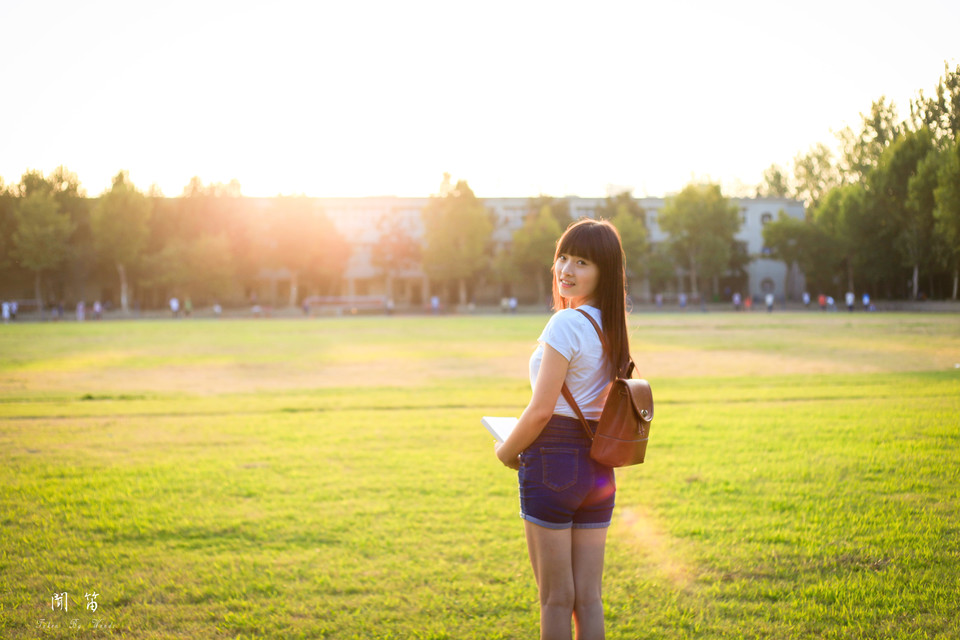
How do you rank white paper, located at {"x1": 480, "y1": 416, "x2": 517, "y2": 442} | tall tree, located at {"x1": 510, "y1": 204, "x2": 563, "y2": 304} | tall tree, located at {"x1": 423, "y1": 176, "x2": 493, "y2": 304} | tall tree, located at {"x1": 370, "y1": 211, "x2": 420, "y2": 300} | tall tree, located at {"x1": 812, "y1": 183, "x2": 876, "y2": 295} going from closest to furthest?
white paper, located at {"x1": 480, "y1": 416, "x2": 517, "y2": 442} → tall tree, located at {"x1": 812, "y1": 183, "x2": 876, "y2": 295} → tall tree, located at {"x1": 510, "y1": 204, "x2": 563, "y2": 304} → tall tree, located at {"x1": 423, "y1": 176, "x2": 493, "y2": 304} → tall tree, located at {"x1": 370, "y1": 211, "x2": 420, "y2": 300}

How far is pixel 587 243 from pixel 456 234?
72.1 m

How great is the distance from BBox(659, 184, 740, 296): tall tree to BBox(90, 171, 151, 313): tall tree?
54653mm

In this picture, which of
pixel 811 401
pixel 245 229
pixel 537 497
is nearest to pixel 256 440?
pixel 537 497

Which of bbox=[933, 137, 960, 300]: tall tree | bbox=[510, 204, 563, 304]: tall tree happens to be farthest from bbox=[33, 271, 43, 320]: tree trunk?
bbox=[933, 137, 960, 300]: tall tree

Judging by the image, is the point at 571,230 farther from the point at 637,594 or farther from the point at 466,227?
the point at 466,227

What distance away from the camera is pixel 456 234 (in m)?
74.7

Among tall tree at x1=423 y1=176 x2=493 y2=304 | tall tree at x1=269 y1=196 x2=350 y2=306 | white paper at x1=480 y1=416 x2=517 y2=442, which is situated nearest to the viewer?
white paper at x1=480 y1=416 x2=517 y2=442

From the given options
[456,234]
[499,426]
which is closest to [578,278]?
[499,426]

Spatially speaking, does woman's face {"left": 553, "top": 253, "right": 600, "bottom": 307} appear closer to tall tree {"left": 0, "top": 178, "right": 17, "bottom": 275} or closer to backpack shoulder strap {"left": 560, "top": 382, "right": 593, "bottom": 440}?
backpack shoulder strap {"left": 560, "top": 382, "right": 593, "bottom": 440}

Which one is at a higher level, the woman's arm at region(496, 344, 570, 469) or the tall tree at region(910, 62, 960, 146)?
the tall tree at region(910, 62, 960, 146)

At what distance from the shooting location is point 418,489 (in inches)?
276

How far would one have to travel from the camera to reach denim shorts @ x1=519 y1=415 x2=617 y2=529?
9.90ft

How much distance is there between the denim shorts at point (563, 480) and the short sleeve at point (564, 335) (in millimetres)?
312

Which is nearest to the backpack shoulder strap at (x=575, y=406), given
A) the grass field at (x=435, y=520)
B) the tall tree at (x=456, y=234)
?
the grass field at (x=435, y=520)
